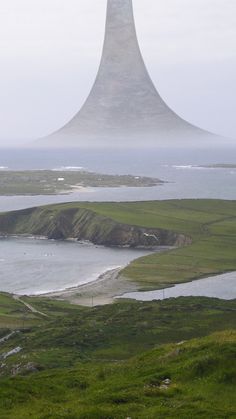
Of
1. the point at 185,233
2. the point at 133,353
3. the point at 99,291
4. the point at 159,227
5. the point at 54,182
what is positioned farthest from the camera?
the point at 54,182

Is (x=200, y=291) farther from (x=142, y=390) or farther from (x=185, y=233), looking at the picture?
(x=142, y=390)

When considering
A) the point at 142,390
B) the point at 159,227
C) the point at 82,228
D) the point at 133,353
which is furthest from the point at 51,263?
the point at 142,390

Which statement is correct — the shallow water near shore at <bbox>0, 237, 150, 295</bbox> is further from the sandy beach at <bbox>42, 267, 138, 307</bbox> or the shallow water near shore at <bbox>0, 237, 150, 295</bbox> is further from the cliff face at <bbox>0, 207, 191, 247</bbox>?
the cliff face at <bbox>0, 207, 191, 247</bbox>

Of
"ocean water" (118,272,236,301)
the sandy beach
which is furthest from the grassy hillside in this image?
"ocean water" (118,272,236,301)

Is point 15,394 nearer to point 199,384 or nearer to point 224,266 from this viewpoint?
point 199,384

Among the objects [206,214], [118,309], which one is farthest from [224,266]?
[206,214]

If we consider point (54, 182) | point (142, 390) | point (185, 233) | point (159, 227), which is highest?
point (142, 390)
